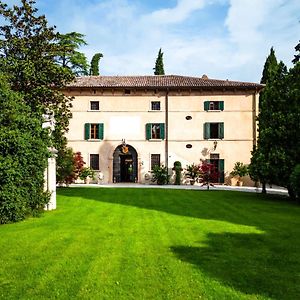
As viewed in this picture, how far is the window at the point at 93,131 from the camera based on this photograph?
93.2 feet

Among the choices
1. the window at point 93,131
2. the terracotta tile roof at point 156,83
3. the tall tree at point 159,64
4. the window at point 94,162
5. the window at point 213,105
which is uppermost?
the tall tree at point 159,64

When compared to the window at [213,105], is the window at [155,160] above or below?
below

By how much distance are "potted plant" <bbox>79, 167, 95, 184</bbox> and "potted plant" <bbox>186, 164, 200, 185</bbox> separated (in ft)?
24.0

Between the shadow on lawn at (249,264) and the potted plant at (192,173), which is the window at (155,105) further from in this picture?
the shadow on lawn at (249,264)

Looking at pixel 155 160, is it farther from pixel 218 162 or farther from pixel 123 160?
pixel 218 162

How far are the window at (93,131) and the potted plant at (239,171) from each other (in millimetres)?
10624

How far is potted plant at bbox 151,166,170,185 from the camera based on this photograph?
90.0 ft

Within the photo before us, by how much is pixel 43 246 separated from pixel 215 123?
2264cm

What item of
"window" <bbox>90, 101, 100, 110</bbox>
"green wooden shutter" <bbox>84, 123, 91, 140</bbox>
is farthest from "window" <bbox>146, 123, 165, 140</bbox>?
"green wooden shutter" <bbox>84, 123, 91, 140</bbox>

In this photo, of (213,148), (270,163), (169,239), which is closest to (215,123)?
(213,148)

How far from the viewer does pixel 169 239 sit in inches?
307

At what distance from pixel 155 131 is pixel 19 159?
61.7 feet

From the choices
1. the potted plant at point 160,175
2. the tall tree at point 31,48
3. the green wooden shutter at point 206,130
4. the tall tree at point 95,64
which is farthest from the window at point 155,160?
the tall tree at point 95,64

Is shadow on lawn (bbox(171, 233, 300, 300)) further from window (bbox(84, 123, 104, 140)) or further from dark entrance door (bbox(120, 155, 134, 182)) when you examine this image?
dark entrance door (bbox(120, 155, 134, 182))
